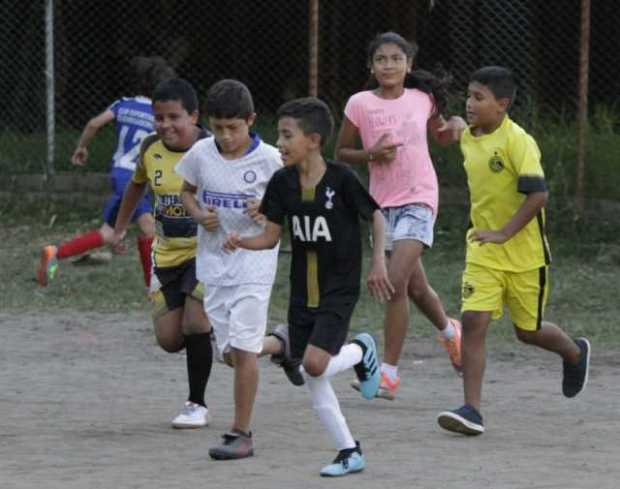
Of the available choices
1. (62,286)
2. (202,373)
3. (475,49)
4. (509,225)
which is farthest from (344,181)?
(475,49)

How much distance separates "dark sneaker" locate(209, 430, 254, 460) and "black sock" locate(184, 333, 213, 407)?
76 centimetres

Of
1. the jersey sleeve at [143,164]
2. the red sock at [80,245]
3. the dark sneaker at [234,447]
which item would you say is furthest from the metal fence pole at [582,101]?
the dark sneaker at [234,447]

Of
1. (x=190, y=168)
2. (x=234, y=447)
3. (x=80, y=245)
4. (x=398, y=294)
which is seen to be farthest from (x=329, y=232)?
(x=80, y=245)

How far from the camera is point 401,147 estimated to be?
825cm

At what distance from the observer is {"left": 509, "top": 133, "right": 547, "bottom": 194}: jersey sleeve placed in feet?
23.3

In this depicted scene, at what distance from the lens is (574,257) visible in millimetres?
→ 12781

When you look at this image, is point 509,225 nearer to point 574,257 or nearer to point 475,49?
point 574,257

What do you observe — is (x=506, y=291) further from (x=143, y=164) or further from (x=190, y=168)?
(x=143, y=164)

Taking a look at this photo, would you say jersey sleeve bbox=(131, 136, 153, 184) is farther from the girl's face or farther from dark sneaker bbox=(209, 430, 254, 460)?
dark sneaker bbox=(209, 430, 254, 460)

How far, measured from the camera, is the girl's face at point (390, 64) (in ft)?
26.9

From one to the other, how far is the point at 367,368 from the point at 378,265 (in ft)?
1.97

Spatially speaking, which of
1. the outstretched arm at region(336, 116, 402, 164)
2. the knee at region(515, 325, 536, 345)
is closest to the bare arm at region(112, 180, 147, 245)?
the outstretched arm at region(336, 116, 402, 164)

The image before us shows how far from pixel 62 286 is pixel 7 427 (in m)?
4.70

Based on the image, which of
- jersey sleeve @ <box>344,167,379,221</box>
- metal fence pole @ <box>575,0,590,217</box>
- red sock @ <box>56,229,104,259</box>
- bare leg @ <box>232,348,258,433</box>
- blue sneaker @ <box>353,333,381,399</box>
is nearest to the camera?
jersey sleeve @ <box>344,167,379,221</box>
